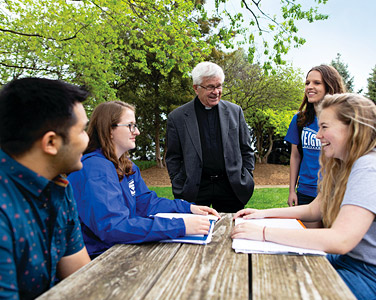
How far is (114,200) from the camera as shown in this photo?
183cm

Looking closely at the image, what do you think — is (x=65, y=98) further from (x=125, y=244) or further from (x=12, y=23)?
(x=12, y=23)

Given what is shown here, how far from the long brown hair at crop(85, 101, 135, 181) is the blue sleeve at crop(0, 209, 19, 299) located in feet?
3.47

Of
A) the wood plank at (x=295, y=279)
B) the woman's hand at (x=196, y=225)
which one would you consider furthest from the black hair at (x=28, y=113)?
the wood plank at (x=295, y=279)

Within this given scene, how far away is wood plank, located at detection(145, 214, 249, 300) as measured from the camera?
3.92 ft

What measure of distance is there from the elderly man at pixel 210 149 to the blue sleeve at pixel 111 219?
173 centimetres

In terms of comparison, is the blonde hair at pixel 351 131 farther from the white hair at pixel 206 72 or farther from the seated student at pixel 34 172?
the white hair at pixel 206 72

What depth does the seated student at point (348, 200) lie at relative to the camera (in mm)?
1537

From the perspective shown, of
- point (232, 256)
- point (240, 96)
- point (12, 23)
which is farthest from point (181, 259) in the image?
point (240, 96)

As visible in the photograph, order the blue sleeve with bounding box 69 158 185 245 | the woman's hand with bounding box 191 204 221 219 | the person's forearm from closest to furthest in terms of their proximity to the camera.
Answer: the blue sleeve with bounding box 69 158 185 245, the woman's hand with bounding box 191 204 221 219, the person's forearm

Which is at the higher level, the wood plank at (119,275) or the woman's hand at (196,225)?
the woman's hand at (196,225)

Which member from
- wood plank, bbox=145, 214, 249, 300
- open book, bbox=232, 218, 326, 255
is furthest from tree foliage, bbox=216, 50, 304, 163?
wood plank, bbox=145, 214, 249, 300

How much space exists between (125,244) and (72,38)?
30.6ft

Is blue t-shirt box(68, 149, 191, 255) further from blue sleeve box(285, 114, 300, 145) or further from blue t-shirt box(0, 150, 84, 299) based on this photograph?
blue sleeve box(285, 114, 300, 145)

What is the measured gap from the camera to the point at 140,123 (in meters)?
19.3
